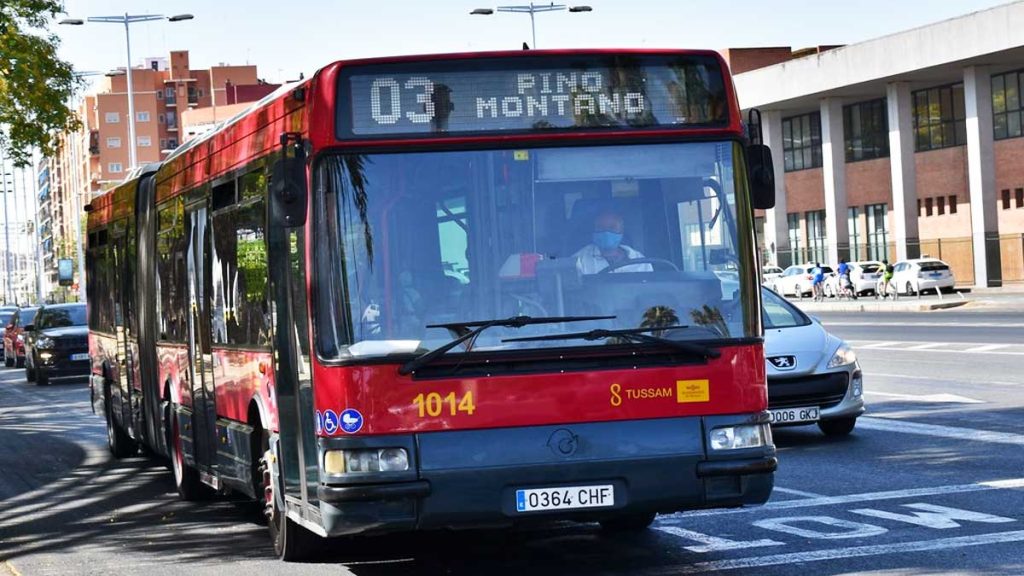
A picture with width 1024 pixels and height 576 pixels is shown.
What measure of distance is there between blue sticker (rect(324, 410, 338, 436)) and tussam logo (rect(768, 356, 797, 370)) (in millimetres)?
7590

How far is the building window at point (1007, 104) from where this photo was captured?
63.8m

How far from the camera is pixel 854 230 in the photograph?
76.9 m

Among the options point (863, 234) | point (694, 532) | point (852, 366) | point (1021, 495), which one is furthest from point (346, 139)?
point (863, 234)

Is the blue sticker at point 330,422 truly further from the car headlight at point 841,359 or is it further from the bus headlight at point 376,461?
the car headlight at point 841,359

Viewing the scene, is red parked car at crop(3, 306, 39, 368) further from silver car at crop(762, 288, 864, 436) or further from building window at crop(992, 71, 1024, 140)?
building window at crop(992, 71, 1024, 140)

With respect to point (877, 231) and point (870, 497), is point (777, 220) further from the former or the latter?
point (870, 497)

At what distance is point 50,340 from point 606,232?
98.3 feet

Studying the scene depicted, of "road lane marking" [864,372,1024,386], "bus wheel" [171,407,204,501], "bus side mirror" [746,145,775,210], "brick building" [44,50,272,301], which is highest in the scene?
"brick building" [44,50,272,301]

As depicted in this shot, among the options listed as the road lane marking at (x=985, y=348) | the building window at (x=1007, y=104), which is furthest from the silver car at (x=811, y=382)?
the building window at (x=1007, y=104)

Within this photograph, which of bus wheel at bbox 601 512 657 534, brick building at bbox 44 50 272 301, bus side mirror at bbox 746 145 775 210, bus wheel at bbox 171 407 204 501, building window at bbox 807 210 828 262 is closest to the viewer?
bus side mirror at bbox 746 145 775 210

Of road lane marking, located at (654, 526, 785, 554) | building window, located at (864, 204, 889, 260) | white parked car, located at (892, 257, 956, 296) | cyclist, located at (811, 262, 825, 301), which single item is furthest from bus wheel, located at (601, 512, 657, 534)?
building window, located at (864, 204, 889, 260)

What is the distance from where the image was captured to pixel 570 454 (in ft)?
26.9

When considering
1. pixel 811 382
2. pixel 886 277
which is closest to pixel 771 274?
pixel 886 277

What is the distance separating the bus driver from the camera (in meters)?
8.27
